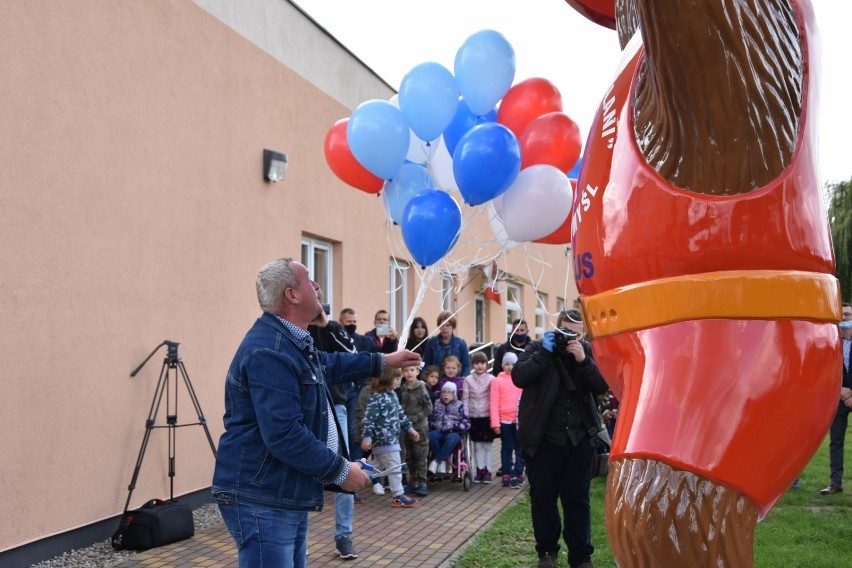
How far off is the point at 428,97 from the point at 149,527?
386 centimetres

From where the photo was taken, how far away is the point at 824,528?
6176mm

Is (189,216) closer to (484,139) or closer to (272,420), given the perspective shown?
(484,139)

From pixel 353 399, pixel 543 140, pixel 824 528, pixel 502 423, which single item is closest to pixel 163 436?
pixel 353 399

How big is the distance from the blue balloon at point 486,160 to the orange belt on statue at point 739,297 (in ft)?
12.7

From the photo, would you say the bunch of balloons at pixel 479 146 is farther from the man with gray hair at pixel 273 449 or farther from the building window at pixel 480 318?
the building window at pixel 480 318

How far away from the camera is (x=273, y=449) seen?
2.87 meters

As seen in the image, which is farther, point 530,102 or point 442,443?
point 442,443

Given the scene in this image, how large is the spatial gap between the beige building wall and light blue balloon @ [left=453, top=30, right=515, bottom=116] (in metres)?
2.73

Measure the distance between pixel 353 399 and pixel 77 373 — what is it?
9.00 feet

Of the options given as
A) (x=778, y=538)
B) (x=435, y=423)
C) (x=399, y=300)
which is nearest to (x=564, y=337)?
(x=778, y=538)

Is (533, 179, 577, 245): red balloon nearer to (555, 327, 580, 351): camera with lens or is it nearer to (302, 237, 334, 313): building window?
(555, 327, 580, 351): camera with lens

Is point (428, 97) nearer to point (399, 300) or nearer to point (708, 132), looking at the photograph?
point (708, 132)

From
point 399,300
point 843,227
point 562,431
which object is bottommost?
point 562,431

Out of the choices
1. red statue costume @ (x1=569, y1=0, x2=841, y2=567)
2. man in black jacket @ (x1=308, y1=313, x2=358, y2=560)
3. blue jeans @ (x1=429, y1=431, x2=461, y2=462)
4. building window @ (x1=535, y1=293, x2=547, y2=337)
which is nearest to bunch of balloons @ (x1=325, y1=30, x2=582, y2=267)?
man in black jacket @ (x1=308, y1=313, x2=358, y2=560)
